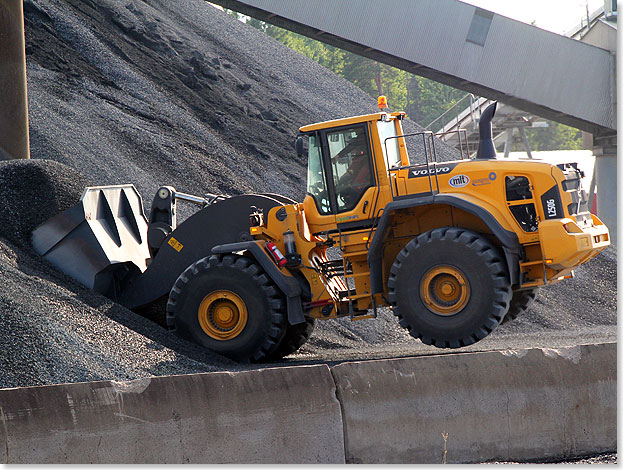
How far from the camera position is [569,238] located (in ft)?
25.7

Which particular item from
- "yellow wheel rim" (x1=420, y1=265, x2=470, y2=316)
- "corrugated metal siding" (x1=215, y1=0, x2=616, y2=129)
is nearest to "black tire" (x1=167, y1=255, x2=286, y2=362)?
"yellow wheel rim" (x1=420, y1=265, x2=470, y2=316)

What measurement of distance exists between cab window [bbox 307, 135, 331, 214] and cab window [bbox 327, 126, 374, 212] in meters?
0.13

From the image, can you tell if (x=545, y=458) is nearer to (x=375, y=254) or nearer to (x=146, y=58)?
(x=375, y=254)

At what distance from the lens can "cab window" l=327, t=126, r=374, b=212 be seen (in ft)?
29.2

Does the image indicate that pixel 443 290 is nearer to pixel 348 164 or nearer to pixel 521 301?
pixel 521 301

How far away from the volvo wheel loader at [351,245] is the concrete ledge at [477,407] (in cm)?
197

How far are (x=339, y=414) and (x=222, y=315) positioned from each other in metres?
3.60

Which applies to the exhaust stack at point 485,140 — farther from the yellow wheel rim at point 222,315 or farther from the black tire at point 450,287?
the yellow wheel rim at point 222,315

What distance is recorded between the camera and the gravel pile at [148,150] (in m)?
7.74

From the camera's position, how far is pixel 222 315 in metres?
9.17

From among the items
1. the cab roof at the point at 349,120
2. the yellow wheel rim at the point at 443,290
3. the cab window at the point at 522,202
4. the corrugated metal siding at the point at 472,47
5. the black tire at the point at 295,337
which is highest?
the corrugated metal siding at the point at 472,47

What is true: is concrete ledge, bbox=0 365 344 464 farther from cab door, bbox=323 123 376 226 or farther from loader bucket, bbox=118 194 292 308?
loader bucket, bbox=118 194 292 308

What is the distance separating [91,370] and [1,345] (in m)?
0.78

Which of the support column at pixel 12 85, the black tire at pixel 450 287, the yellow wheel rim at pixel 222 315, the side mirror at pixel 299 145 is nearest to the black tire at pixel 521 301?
the black tire at pixel 450 287
